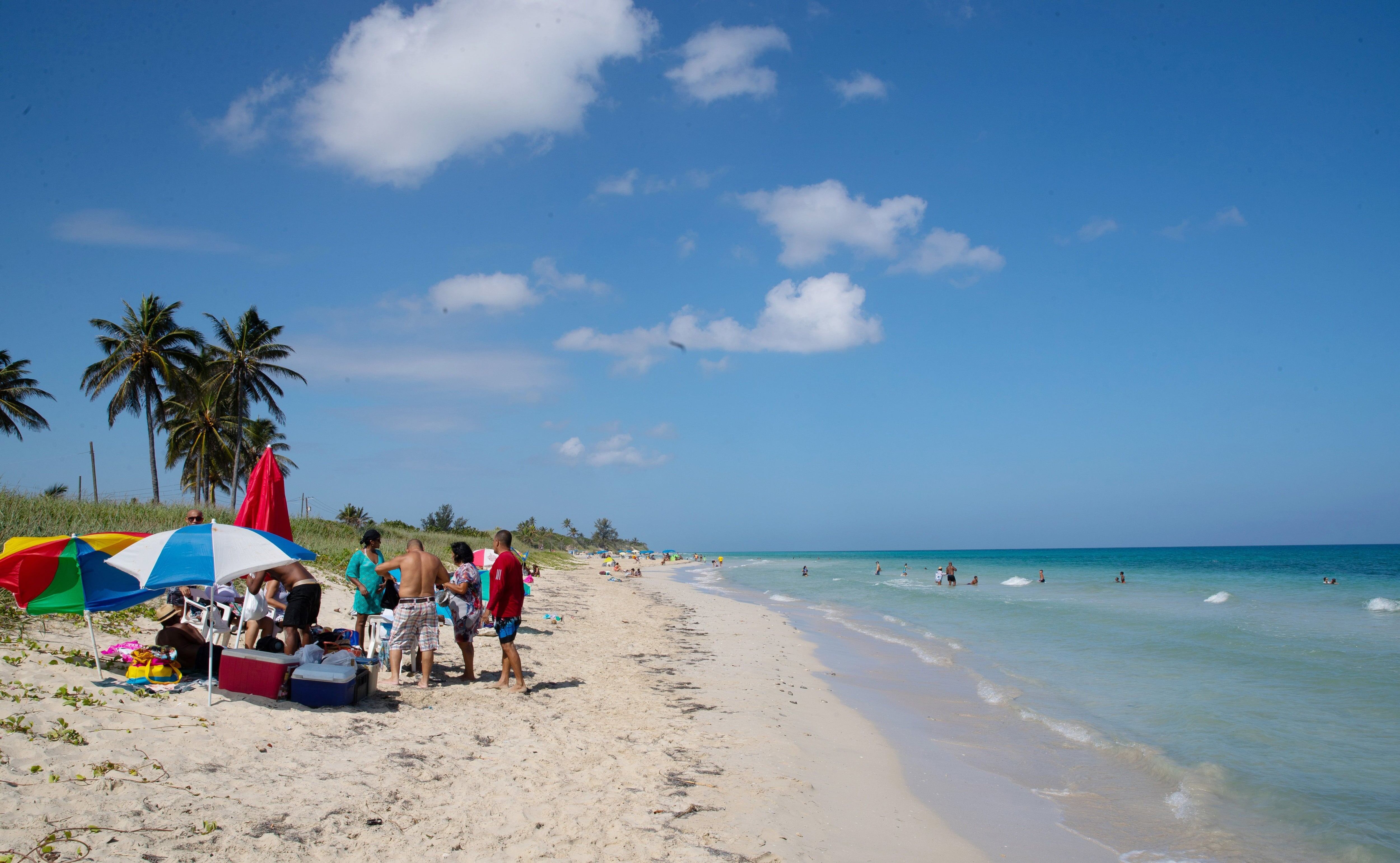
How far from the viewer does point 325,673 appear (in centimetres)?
659

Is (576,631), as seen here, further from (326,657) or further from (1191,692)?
(1191,692)

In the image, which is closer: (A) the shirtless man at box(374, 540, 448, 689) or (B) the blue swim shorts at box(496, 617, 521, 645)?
(A) the shirtless man at box(374, 540, 448, 689)

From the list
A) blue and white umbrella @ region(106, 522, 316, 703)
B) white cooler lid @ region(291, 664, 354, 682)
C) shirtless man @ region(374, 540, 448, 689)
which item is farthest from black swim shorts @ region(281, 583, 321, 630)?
blue and white umbrella @ region(106, 522, 316, 703)

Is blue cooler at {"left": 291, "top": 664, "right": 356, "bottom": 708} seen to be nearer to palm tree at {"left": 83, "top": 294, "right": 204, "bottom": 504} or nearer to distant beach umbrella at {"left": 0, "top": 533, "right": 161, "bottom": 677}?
distant beach umbrella at {"left": 0, "top": 533, "right": 161, "bottom": 677}

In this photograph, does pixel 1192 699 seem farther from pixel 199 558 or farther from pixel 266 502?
pixel 266 502

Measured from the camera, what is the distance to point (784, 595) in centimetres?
2998

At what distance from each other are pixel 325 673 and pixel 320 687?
0.36ft

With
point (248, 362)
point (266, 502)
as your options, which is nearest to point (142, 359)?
point (248, 362)

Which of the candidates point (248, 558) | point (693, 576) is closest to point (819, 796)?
point (248, 558)

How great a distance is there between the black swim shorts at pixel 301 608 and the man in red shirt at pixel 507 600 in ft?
5.58

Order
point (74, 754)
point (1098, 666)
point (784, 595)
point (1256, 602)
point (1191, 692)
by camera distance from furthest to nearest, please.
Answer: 1. point (784, 595)
2. point (1256, 602)
3. point (1098, 666)
4. point (1191, 692)
5. point (74, 754)

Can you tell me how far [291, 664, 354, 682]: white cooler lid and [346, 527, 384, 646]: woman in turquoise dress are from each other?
1807 millimetres

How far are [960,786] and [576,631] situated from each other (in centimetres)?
920

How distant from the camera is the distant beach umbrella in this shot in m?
5.84
